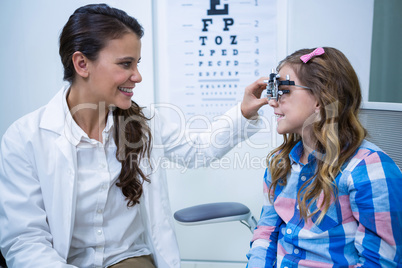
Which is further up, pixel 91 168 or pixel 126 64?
pixel 126 64

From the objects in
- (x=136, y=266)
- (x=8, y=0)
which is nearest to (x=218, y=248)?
(x=136, y=266)

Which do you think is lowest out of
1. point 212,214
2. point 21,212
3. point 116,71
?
point 212,214

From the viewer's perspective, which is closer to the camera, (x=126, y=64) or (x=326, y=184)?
(x=326, y=184)

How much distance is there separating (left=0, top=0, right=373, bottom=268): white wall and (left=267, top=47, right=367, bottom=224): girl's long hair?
0.83m

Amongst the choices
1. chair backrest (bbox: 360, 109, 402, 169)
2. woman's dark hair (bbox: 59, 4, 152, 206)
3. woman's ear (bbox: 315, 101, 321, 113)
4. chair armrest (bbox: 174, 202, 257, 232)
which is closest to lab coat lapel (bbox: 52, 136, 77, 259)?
woman's dark hair (bbox: 59, 4, 152, 206)

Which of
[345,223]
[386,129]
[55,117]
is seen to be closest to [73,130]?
[55,117]

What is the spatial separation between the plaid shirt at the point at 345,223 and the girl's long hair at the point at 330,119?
0.10ft

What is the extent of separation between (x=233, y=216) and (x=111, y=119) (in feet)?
2.06

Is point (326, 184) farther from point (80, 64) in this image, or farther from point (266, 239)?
point (80, 64)

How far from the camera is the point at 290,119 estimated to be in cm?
112

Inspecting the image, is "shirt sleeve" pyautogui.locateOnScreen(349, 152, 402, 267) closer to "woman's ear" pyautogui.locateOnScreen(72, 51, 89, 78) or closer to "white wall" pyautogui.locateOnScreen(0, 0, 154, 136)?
"woman's ear" pyautogui.locateOnScreen(72, 51, 89, 78)

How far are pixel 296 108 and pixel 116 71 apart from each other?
2.05 feet

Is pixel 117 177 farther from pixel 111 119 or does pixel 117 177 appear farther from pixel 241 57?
pixel 241 57

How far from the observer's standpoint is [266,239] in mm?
1188
